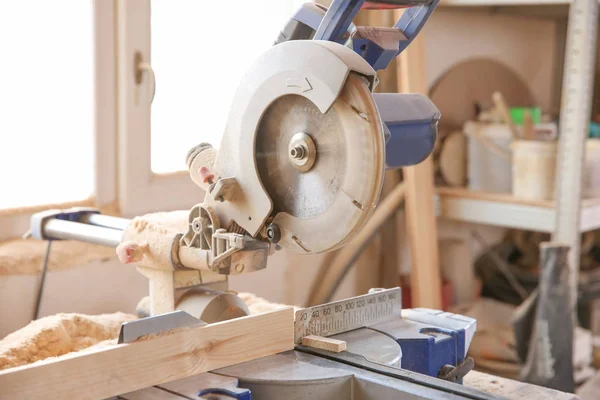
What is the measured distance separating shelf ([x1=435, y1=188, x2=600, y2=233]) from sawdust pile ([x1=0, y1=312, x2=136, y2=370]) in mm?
1384

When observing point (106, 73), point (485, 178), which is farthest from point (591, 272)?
point (106, 73)

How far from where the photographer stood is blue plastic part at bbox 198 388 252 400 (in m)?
0.95

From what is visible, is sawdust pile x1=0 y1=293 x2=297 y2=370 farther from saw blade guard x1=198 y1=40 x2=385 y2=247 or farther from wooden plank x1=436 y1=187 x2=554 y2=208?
wooden plank x1=436 y1=187 x2=554 y2=208

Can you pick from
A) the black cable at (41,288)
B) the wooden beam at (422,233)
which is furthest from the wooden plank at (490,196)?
the black cable at (41,288)

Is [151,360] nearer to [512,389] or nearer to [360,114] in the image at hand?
[360,114]

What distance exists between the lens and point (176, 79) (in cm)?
209

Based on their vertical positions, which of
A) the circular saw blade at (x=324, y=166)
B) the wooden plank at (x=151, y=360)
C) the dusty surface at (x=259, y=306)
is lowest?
the dusty surface at (x=259, y=306)

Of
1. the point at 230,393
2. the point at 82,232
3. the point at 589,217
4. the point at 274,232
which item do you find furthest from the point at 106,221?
the point at 589,217

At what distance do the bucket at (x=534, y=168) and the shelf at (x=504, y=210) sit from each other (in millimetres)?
36

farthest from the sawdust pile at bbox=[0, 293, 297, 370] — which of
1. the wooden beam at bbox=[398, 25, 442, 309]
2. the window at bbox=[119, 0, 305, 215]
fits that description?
the wooden beam at bbox=[398, 25, 442, 309]

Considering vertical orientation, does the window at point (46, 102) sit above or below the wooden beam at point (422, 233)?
above

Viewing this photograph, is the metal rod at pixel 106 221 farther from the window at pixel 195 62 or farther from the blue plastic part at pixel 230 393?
the window at pixel 195 62

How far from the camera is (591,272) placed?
9.95 feet

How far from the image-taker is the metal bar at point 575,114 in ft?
7.24
